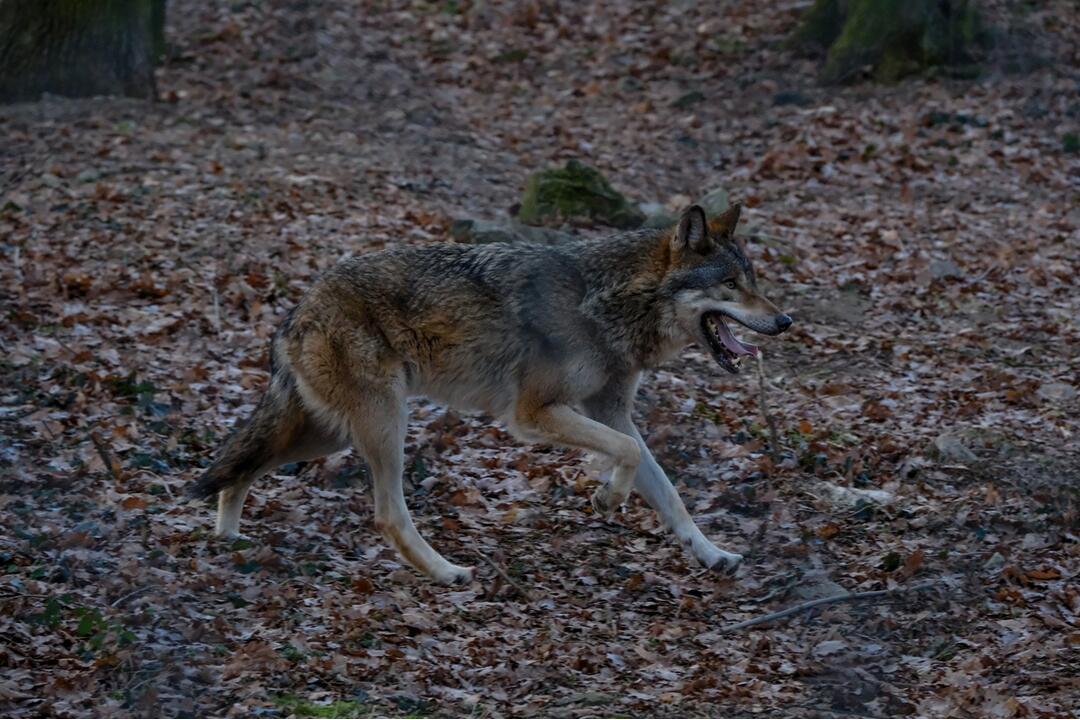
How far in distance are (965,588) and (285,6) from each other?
54.0ft

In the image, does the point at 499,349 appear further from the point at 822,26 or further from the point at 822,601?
the point at 822,26

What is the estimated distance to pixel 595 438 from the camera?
732 centimetres

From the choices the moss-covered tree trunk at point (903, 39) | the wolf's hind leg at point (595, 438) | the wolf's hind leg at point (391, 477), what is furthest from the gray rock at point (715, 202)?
the wolf's hind leg at point (391, 477)

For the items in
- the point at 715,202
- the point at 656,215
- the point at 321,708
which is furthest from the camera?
the point at 715,202

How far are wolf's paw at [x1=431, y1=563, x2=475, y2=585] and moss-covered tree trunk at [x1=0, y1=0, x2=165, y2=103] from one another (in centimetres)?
1111

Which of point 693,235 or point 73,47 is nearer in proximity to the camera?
point 693,235

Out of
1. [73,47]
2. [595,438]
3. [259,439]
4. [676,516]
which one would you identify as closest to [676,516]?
[676,516]

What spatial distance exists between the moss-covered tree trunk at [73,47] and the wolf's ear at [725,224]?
1087cm

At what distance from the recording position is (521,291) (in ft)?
25.1

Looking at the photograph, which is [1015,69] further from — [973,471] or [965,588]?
[965,588]

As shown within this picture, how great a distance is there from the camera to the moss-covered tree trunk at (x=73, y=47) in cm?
1548

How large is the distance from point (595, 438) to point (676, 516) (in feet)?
2.35

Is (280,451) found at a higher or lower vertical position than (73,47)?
lower

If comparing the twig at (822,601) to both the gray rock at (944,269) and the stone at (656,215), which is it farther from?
the gray rock at (944,269)
